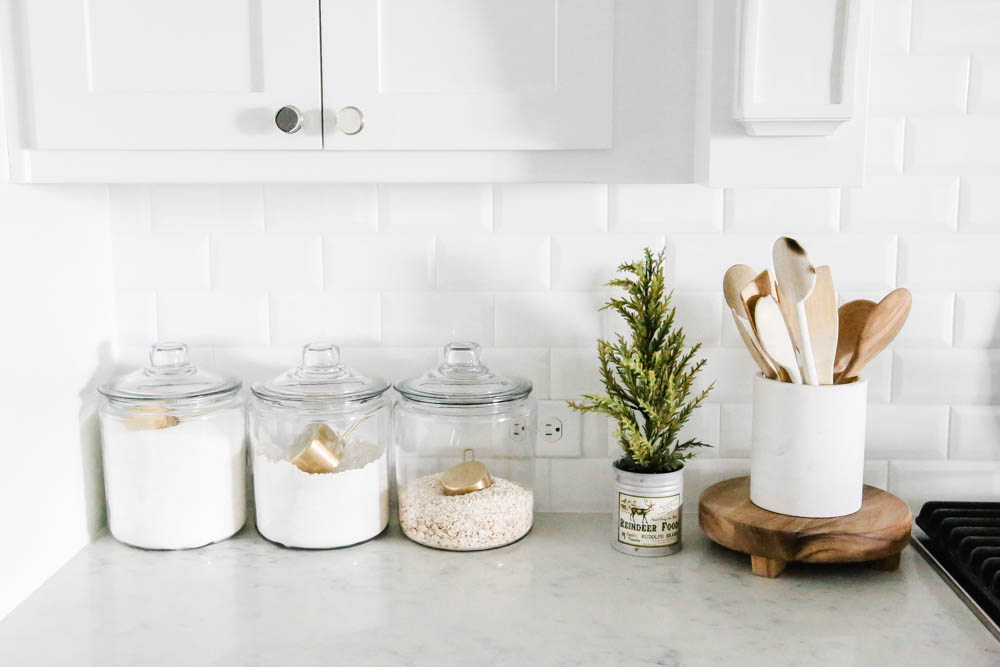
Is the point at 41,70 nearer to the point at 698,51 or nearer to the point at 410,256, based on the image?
the point at 410,256

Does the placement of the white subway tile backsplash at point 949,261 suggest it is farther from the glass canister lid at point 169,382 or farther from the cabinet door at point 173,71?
the glass canister lid at point 169,382

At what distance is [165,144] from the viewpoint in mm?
1159

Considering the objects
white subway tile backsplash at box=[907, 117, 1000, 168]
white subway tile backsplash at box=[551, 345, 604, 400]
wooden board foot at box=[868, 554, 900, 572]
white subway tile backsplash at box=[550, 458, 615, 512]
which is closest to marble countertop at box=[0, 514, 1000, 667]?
wooden board foot at box=[868, 554, 900, 572]

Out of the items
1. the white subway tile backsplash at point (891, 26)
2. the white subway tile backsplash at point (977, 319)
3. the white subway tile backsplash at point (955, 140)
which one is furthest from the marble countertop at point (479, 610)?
the white subway tile backsplash at point (891, 26)

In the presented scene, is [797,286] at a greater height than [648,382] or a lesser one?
greater

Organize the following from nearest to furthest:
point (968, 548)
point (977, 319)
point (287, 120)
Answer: point (287, 120) < point (968, 548) < point (977, 319)

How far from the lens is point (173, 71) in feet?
3.75

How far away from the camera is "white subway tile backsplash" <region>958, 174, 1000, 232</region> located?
140 cm

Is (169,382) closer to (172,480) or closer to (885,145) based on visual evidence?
(172,480)

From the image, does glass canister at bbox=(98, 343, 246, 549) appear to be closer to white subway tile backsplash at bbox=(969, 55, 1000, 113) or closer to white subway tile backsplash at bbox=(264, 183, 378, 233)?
white subway tile backsplash at bbox=(264, 183, 378, 233)

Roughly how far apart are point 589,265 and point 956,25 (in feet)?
2.12

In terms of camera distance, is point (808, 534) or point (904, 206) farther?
point (904, 206)

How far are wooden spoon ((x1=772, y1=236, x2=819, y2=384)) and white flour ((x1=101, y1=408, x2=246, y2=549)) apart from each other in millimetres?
805

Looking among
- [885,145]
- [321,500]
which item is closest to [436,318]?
[321,500]
